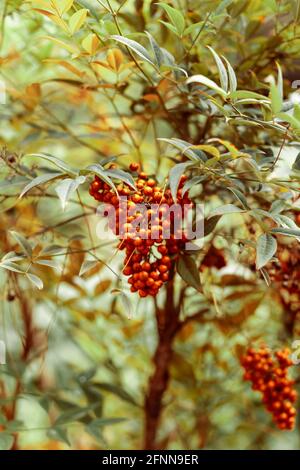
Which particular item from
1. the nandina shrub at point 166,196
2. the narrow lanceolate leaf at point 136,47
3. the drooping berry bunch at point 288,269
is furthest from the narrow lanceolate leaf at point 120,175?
the drooping berry bunch at point 288,269

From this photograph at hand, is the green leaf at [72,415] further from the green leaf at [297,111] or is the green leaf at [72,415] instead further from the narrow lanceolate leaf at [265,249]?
the green leaf at [297,111]

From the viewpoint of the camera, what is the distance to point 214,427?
44.0 inches

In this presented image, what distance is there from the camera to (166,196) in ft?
1.93

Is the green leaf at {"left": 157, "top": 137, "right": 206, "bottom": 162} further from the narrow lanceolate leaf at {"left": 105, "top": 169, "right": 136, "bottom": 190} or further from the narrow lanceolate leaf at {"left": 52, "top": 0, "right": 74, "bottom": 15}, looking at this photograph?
the narrow lanceolate leaf at {"left": 52, "top": 0, "right": 74, "bottom": 15}

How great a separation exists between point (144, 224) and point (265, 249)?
0.12 meters

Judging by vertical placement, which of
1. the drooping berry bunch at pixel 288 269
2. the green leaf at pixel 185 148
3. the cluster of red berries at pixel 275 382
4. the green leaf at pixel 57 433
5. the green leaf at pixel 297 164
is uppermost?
the green leaf at pixel 185 148

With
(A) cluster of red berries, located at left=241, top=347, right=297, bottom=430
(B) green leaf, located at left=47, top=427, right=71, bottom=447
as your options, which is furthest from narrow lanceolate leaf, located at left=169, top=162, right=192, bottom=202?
(B) green leaf, located at left=47, top=427, right=71, bottom=447

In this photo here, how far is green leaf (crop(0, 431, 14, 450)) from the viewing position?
2.39 feet

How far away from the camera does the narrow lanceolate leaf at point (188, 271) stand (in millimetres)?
633

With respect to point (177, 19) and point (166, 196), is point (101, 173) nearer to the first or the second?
point (166, 196)

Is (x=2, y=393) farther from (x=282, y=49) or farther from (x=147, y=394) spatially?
(x=282, y=49)

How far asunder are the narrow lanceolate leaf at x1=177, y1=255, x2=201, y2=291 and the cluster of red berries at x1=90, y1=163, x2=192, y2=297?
0.15 feet

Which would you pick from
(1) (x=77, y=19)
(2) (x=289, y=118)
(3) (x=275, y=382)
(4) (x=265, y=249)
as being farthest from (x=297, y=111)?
(3) (x=275, y=382)
